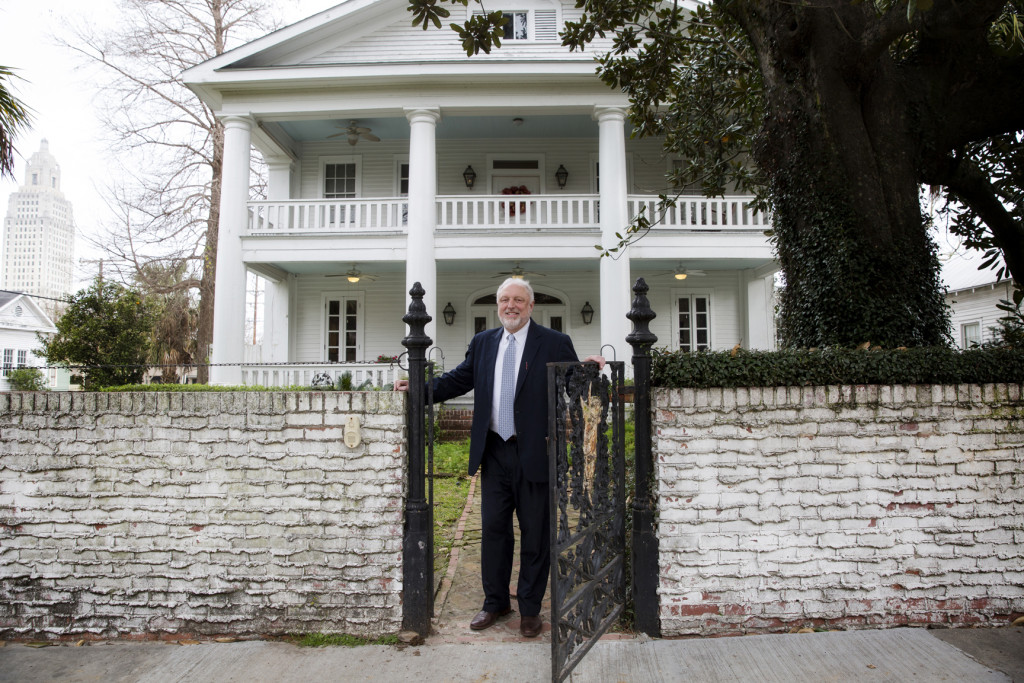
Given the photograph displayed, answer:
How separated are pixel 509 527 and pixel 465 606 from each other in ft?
2.27

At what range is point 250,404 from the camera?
350 centimetres

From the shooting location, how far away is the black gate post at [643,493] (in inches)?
135

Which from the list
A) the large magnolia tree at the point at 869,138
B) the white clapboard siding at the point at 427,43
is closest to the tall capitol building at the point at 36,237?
the white clapboard siding at the point at 427,43

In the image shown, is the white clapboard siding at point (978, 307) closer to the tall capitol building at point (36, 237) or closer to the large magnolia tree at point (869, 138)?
the large magnolia tree at point (869, 138)

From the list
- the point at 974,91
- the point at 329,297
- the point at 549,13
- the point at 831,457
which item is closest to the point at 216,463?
the point at 831,457

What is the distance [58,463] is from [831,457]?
14.8 ft

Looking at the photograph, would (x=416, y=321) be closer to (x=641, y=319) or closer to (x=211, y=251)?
(x=641, y=319)

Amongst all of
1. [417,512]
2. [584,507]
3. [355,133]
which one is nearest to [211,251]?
[355,133]

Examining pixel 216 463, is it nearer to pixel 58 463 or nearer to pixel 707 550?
pixel 58 463

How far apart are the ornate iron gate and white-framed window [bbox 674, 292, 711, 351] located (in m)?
11.3

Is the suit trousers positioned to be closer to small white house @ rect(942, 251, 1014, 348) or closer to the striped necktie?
the striped necktie

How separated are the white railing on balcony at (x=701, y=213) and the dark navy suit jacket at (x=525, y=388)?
348 inches

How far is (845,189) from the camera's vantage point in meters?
4.50

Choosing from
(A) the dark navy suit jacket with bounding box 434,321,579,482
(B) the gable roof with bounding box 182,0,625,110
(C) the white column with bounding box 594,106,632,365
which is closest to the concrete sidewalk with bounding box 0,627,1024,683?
(A) the dark navy suit jacket with bounding box 434,321,579,482
